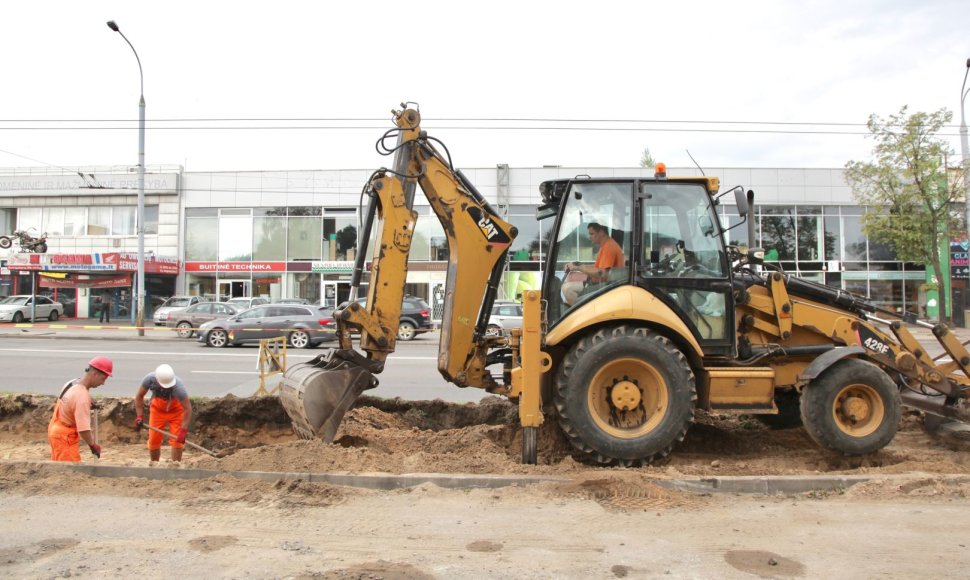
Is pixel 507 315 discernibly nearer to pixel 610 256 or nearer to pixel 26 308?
pixel 610 256

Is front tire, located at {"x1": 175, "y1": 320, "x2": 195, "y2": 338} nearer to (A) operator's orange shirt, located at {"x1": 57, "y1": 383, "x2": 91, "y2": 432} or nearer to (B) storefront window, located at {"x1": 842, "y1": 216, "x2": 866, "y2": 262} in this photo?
(A) operator's orange shirt, located at {"x1": 57, "y1": 383, "x2": 91, "y2": 432}

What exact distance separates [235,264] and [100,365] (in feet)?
103

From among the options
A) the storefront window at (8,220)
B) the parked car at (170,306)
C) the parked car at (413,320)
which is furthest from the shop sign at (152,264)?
the parked car at (413,320)

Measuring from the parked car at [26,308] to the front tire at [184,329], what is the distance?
12838 millimetres

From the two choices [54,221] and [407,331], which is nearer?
[407,331]

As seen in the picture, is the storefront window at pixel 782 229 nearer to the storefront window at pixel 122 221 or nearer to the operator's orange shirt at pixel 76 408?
the operator's orange shirt at pixel 76 408

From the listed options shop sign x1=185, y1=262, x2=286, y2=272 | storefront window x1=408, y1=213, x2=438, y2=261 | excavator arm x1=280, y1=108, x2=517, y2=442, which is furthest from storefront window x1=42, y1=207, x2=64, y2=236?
excavator arm x1=280, y1=108, x2=517, y2=442

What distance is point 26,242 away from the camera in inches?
1356

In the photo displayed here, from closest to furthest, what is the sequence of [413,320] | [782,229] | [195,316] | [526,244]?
[413,320] < [195,316] < [526,244] < [782,229]

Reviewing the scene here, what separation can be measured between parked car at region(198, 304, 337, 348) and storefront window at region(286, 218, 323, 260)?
49.2 feet

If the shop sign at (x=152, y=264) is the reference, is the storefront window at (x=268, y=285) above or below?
below

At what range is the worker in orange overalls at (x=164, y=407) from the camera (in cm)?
638

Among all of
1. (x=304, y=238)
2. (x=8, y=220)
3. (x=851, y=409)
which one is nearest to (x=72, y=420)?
(x=851, y=409)

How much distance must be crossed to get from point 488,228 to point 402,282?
953mm
